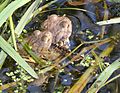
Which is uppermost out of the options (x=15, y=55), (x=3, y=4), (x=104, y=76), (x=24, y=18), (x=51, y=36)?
(x=3, y=4)

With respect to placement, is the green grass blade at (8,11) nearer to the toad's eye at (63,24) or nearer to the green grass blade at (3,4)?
the green grass blade at (3,4)

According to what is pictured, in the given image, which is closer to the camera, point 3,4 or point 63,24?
Answer: point 3,4

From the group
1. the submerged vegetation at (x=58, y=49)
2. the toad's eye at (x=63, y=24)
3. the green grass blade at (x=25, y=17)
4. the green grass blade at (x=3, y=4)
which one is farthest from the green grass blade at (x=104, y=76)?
the green grass blade at (x=3, y=4)

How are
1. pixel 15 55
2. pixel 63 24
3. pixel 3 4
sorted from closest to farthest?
pixel 15 55
pixel 3 4
pixel 63 24

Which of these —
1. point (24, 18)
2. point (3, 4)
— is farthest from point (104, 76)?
point (3, 4)

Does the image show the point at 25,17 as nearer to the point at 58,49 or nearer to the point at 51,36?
the point at 51,36

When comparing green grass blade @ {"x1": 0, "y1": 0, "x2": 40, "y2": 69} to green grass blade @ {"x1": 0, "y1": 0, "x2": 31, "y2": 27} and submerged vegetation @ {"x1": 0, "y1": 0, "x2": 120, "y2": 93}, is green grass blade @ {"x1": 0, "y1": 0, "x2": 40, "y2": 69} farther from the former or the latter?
green grass blade @ {"x1": 0, "y1": 0, "x2": 31, "y2": 27}

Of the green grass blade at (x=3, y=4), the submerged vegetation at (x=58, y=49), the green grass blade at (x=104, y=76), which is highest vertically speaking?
the green grass blade at (x=3, y=4)

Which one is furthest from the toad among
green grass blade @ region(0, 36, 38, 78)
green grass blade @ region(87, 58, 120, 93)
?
green grass blade @ region(87, 58, 120, 93)
